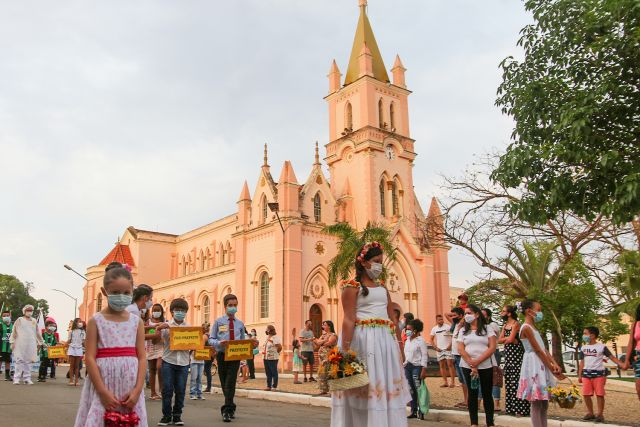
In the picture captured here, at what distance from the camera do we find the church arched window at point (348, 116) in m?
38.9

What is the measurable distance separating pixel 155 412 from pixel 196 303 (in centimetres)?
3259

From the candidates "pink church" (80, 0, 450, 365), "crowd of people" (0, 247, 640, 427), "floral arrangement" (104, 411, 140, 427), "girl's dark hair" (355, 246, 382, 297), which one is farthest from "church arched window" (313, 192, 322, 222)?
"floral arrangement" (104, 411, 140, 427)

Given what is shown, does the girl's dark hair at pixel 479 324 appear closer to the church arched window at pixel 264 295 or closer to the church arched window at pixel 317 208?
the church arched window at pixel 264 295

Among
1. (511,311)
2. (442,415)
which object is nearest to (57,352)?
(442,415)

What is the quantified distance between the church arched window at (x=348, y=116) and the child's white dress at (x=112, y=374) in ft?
114

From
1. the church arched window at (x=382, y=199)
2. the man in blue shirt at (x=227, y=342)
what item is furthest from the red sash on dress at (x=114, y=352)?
the church arched window at (x=382, y=199)

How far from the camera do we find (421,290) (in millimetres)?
36625

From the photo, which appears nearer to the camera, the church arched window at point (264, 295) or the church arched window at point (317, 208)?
the church arched window at point (264, 295)

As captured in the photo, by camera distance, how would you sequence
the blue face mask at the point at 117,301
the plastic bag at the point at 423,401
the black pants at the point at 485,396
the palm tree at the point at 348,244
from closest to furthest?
1. the blue face mask at the point at 117,301
2. the black pants at the point at 485,396
3. the plastic bag at the point at 423,401
4. the palm tree at the point at 348,244

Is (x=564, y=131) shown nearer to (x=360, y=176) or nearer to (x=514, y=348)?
(x=514, y=348)

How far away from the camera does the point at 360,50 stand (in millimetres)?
40312

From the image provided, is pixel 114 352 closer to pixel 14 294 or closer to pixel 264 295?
pixel 264 295

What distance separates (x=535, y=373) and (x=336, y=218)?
94.4ft

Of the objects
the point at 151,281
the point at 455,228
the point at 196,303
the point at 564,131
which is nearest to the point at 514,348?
the point at 564,131
